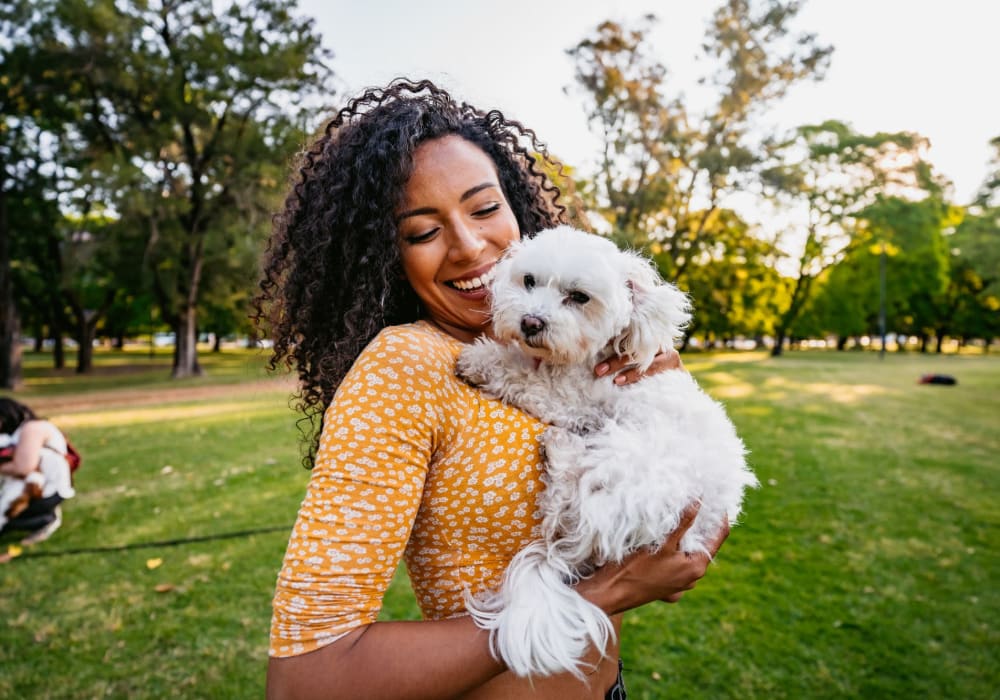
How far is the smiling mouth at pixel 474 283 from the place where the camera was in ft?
6.26

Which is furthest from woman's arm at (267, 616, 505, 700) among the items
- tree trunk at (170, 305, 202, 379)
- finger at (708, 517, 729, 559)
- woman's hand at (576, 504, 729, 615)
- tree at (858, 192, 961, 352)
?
tree at (858, 192, 961, 352)

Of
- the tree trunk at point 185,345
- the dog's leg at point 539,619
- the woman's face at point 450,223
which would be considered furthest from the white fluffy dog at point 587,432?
the tree trunk at point 185,345

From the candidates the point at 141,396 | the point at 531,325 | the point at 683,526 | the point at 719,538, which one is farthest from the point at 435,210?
the point at 141,396

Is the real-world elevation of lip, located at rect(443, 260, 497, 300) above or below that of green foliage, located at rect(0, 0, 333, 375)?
below

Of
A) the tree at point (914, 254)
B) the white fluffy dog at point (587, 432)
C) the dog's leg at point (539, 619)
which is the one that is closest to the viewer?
the dog's leg at point (539, 619)

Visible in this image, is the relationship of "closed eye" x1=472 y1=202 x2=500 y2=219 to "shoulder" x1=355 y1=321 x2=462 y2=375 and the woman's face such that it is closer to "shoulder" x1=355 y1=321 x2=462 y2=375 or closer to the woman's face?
the woman's face

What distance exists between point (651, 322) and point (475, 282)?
60 cm

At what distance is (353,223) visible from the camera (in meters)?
1.90

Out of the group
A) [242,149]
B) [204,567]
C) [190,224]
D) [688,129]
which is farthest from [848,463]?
[190,224]

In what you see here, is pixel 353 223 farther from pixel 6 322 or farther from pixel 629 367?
pixel 6 322

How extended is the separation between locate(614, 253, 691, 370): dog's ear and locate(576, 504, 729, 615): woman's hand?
0.67 meters

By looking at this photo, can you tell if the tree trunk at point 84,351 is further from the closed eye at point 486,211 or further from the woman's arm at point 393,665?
the woman's arm at point 393,665

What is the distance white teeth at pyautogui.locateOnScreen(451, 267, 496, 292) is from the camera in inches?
75.1

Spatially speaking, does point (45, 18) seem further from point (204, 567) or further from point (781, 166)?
point (781, 166)
